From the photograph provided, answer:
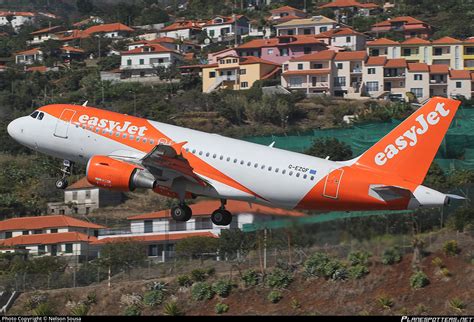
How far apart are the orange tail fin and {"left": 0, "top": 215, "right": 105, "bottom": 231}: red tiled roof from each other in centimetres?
4688

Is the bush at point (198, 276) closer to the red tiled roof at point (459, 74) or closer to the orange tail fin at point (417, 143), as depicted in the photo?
the orange tail fin at point (417, 143)

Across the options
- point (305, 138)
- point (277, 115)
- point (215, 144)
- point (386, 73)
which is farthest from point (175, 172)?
point (386, 73)

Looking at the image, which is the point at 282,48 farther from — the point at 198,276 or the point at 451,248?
the point at 451,248

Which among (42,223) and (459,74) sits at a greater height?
(459,74)

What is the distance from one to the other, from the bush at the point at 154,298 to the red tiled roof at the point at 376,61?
379ft

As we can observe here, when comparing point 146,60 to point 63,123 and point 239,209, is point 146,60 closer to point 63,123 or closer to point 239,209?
point 63,123

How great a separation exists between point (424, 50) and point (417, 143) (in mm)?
138566

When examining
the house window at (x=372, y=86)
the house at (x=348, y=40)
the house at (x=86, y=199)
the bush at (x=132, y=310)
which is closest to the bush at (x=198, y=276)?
the bush at (x=132, y=310)

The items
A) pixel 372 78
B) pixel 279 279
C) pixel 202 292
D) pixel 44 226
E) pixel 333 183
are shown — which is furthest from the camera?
pixel 372 78

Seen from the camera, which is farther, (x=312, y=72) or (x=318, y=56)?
(x=318, y=56)

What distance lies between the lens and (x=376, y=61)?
172 meters

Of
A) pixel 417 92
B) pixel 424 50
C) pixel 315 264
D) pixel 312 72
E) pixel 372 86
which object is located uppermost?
pixel 315 264

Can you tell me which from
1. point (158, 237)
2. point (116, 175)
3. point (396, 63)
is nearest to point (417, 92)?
point (396, 63)

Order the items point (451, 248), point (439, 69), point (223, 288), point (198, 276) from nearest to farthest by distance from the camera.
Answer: point (451, 248) < point (223, 288) < point (198, 276) < point (439, 69)
